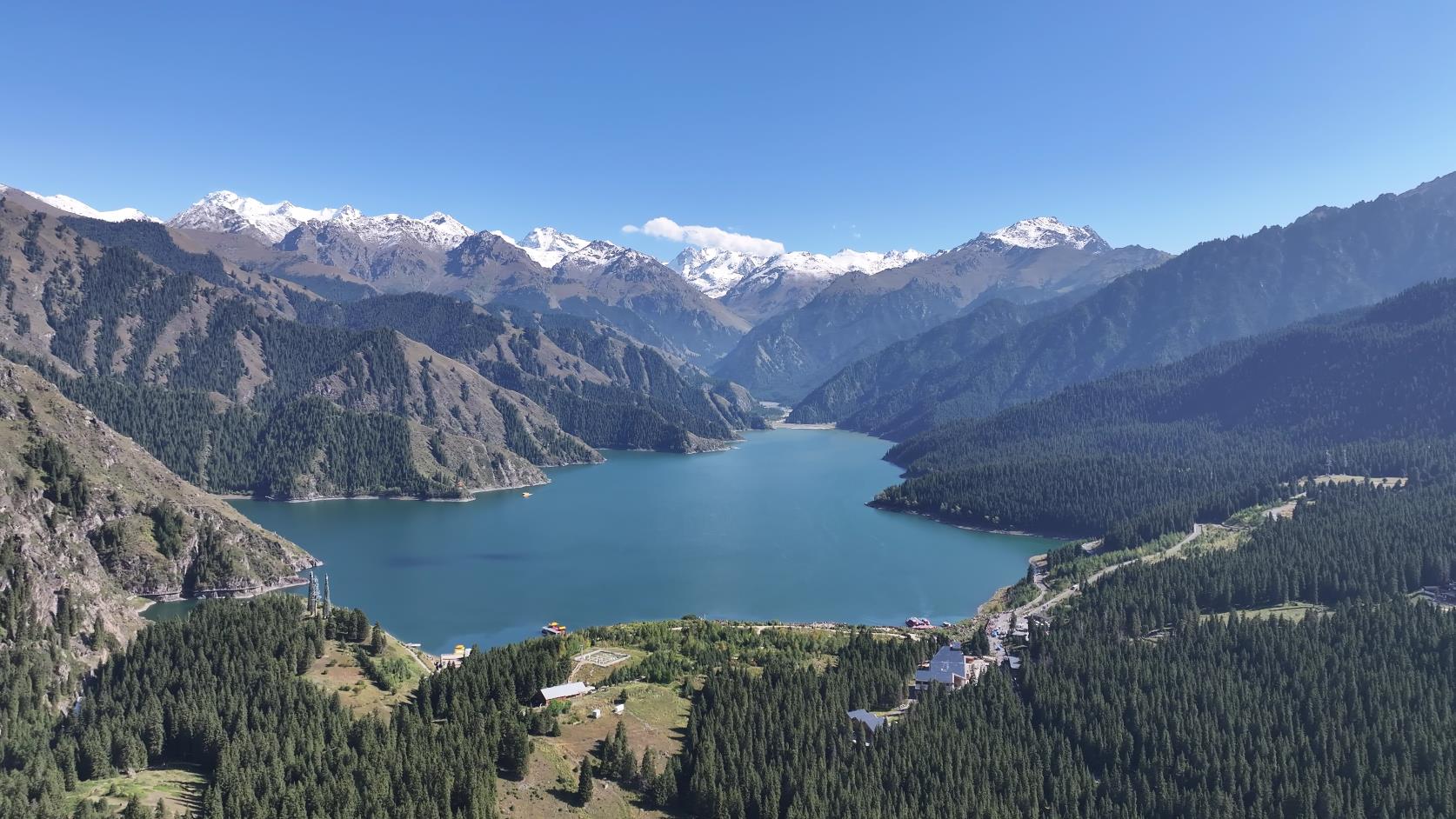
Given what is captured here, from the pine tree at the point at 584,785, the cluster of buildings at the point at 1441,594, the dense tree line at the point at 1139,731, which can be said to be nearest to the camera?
the pine tree at the point at 584,785

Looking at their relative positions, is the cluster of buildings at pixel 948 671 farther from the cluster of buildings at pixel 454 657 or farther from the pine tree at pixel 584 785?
the cluster of buildings at pixel 454 657

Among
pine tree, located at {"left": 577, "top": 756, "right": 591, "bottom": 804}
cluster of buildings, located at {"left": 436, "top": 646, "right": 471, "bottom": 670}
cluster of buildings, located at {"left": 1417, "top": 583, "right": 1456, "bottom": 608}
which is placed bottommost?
cluster of buildings, located at {"left": 436, "top": 646, "right": 471, "bottom": 670}

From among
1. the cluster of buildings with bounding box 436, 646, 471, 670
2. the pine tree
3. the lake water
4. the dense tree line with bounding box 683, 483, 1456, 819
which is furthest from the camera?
the lake water

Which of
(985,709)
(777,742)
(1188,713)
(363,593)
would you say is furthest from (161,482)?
(1188,713)

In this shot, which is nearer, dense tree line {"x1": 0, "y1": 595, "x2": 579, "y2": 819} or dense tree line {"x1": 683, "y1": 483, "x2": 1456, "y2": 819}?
dense tree line {"x1": 0, "y1": 595, "x2": 579, "y2": 819}

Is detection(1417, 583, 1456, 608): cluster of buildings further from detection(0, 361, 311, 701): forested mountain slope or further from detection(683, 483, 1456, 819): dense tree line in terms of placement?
detection(0, 361, 311, 701): forested mountain slope

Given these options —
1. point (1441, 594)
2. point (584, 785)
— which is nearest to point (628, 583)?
point (584, 785)

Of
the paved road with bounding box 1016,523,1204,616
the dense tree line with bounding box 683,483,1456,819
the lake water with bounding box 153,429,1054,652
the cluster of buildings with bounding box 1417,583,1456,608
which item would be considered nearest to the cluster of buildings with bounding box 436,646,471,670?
the lake water with bounding box 153,429,1054,652

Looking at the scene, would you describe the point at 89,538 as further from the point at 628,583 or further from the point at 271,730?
the point at 271,730

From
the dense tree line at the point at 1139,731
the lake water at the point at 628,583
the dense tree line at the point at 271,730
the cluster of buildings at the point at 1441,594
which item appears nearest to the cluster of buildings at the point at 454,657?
the lake water at the point at 628,583

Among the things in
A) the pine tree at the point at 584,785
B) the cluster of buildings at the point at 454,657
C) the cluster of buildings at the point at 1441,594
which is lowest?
the cluster of buildings at the point at 454,657

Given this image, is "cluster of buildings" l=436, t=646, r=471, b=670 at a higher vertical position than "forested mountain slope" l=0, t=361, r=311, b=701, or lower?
lower
